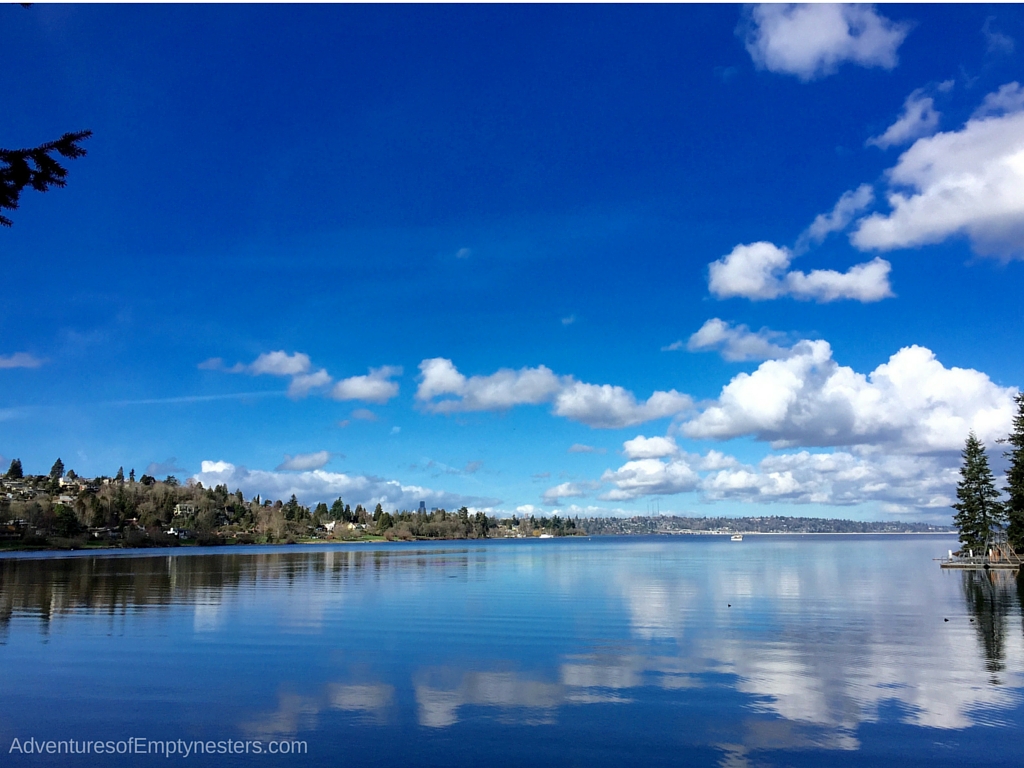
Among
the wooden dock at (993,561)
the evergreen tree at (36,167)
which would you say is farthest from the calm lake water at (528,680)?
the wooden dock at (993,561)

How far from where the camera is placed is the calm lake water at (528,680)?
17.5m

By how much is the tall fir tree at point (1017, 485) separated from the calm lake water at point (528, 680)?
28684 mm

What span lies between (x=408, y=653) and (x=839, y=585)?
51126 millimetres

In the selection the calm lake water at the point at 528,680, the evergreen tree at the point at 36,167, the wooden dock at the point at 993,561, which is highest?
the evergreen tree at the point at 36,167

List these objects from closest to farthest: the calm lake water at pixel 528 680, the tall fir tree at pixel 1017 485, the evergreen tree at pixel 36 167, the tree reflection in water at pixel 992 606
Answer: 1. the evergreen tree at pixel 36 167
2. the calm lake water at pixel 528 680
3. the tree reflection in water at pixel 992 606
4. the tall fir tree at pixel 1017 485

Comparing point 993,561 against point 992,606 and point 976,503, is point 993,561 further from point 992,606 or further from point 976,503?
point 992,606

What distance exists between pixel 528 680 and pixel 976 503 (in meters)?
77.7

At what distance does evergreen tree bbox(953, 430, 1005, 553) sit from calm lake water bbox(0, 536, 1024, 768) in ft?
116

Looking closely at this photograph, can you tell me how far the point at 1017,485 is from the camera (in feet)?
239

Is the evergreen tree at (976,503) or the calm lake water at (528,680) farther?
the evergreen tree at (976,503)

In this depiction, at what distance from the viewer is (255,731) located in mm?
18500

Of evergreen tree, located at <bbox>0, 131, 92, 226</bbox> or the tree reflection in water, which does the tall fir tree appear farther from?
evergreen tree, located at <bbox>0, 131, 92, 226</bbox>

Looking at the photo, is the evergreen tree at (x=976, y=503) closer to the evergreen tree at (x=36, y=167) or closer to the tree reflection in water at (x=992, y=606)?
the tree reflection in water at (x=992, y=606)

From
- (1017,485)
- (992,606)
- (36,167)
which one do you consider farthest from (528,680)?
(1017,485)
